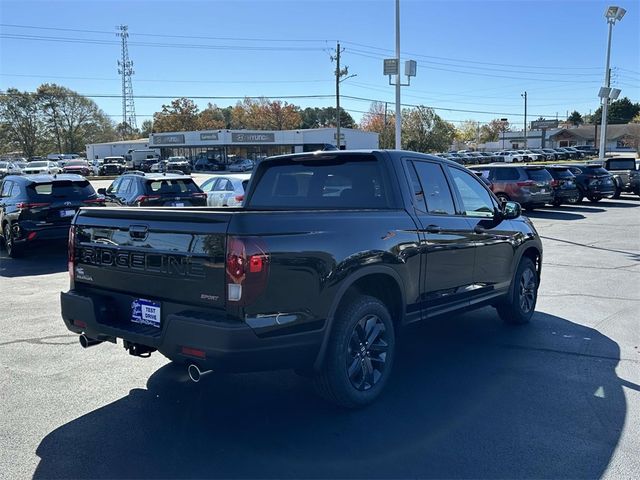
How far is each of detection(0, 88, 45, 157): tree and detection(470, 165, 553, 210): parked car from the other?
87.4 metres

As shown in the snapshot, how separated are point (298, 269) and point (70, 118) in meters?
106

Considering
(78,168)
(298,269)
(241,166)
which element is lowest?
(298,269)

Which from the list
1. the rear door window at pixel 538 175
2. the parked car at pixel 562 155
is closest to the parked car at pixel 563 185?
the rear door window at pixel 538 175

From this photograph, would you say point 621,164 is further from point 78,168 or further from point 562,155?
point 562,155

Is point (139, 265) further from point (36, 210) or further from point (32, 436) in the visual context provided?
point (36, 210)

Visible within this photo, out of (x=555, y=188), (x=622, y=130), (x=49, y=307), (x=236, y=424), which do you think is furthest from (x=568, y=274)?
(x=622, y=130)

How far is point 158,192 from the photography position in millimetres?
12969

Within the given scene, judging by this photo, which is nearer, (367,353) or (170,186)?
(367,353)

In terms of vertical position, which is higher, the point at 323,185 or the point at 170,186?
the point at 323,185

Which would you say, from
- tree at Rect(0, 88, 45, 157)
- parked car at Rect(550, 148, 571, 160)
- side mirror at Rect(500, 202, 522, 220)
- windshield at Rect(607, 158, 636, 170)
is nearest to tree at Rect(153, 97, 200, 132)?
tree at Rect(0, 88, 45, 157)

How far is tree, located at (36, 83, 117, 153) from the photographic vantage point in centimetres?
9038

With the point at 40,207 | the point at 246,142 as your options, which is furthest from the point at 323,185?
the point at 246,142

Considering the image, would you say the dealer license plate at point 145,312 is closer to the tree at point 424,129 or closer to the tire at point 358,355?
the tire at point 358,355

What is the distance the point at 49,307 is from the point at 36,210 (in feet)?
15.1
